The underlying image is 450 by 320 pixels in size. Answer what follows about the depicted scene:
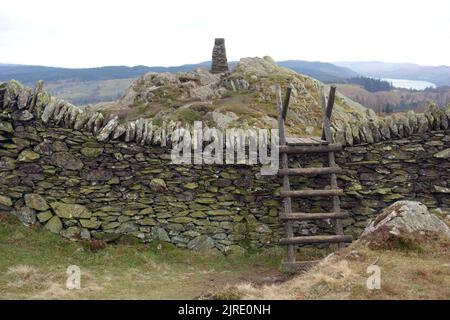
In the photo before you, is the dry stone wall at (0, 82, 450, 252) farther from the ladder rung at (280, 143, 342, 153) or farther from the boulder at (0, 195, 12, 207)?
the ladder rung at (280, 143, 342, 153)

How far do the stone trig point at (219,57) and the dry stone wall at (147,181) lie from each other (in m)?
16.8

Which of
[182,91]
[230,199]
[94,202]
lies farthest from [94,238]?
[182,91]

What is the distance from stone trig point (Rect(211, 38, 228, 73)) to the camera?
26047mm

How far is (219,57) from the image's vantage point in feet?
88.6

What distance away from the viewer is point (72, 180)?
1028cm

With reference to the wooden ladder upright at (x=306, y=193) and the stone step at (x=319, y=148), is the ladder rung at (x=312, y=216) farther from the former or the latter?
the stone step at (x=319, y=148)

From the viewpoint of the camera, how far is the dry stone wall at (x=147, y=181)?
10.2m

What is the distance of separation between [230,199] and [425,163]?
4.57 m

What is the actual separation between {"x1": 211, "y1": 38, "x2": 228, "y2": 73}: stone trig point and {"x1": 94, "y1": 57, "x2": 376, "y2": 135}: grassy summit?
2.42 ft

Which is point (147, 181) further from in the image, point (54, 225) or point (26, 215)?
point (26, 215)

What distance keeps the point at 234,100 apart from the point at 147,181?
11844 mm

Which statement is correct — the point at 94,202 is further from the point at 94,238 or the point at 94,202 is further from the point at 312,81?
the point at 312,81

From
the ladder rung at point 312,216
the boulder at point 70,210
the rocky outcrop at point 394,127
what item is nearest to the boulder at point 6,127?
the boulder at point 70,210
